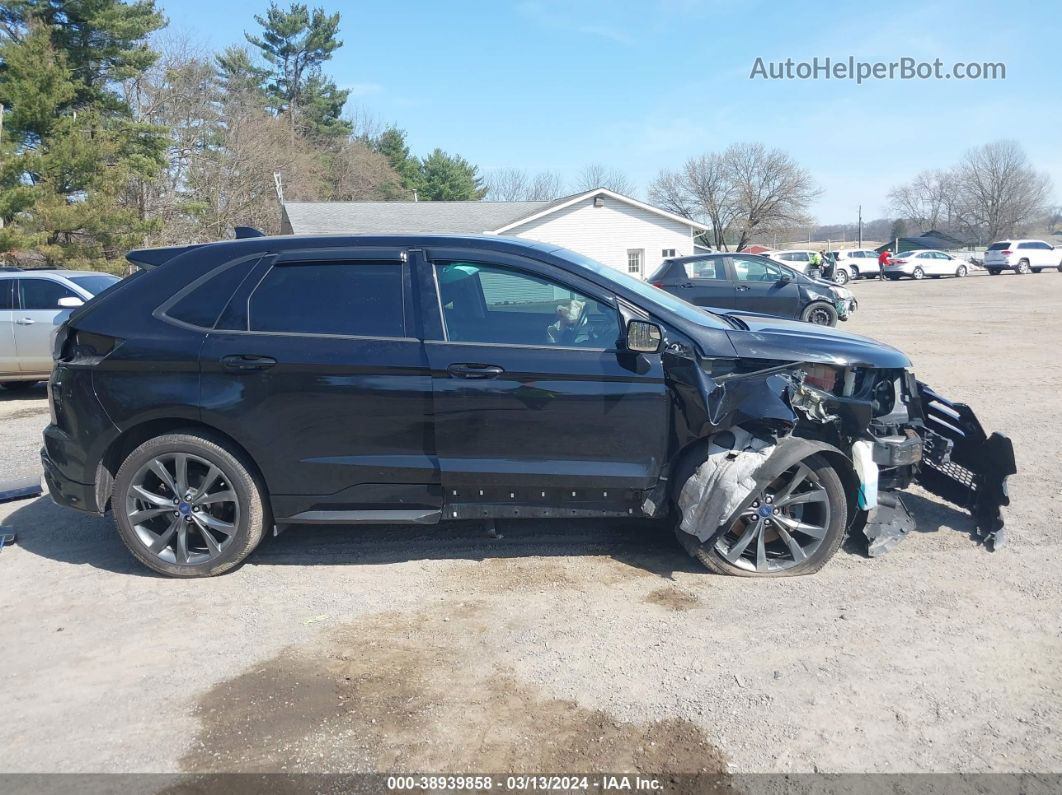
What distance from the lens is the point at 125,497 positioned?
14.7 feet

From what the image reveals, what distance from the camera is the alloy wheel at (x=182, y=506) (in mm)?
4461

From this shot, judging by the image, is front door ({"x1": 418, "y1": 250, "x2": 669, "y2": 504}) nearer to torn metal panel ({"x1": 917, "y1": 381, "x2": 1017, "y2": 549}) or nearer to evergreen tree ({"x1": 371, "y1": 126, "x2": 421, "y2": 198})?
torn metal panel ({"x1": 917, "y1": 381, "x2": 1017, "y2": 549})

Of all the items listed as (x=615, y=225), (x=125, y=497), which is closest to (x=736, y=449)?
(x=125, y=497)

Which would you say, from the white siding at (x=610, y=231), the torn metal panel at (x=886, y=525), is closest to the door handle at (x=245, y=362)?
the torn metal panel at (x=886, y=525)

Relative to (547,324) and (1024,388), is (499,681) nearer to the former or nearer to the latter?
(547,324)

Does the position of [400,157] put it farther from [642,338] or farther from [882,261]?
[642,338]

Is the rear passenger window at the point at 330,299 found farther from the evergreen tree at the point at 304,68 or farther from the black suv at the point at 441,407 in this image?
the evergreen tree at the point at 304,68

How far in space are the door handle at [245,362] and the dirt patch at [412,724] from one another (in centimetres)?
153

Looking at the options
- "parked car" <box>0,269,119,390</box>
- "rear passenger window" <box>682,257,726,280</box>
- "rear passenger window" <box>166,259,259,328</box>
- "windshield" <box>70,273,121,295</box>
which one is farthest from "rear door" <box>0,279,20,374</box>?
"rear passenger window" <box>682,257,726,280</box>

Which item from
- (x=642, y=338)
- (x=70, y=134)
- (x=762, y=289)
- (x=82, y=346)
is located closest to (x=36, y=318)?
(x=82, y=346)

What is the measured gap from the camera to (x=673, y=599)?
13.7ft

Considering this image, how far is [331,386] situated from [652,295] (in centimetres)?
188

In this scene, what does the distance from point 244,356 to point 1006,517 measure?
473 centimetres

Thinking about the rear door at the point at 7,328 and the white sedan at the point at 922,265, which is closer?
the rear door at the point at 7,328
